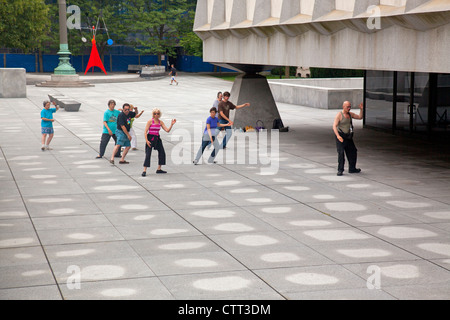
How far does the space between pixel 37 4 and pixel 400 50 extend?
4364 centimetres

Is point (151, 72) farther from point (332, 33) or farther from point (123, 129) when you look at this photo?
point (123, 129)

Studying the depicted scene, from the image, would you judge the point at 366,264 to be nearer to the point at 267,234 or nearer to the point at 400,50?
the point at 267,234

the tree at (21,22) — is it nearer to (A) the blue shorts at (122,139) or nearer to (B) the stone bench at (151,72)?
(B) the stone bench at (151,72)

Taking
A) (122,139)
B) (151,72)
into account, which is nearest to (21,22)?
(151,72)

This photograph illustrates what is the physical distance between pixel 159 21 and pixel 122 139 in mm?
52339

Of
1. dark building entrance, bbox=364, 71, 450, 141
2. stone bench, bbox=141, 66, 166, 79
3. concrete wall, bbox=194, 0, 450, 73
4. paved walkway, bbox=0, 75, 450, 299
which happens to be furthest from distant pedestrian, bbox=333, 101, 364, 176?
stone bench, bbox=141, 66, 166, 79

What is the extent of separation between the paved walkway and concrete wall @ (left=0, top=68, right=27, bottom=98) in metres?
20.1

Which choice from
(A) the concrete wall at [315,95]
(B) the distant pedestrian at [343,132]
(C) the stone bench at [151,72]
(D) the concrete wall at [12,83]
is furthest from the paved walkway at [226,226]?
(C) the stone bench at [151,72]

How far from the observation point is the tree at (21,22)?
50.9 metres

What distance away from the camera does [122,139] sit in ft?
55.2

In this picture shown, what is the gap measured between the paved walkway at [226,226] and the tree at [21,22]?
110 feet

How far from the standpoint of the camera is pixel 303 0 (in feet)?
62.8

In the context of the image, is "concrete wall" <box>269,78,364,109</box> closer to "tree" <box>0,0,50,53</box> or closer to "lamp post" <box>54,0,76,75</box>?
"lamp post" <box>54,0,76,75</box>
